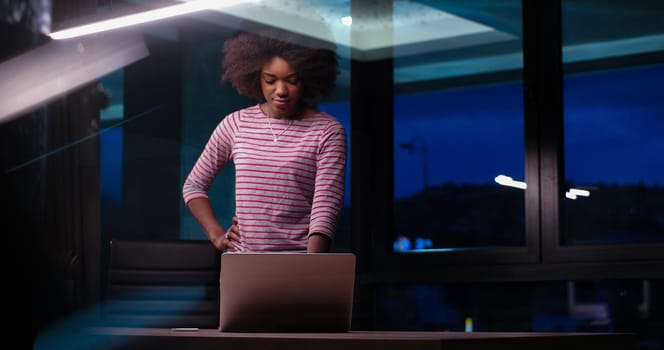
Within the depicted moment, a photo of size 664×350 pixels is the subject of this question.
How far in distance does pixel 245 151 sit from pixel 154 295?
0.57 m

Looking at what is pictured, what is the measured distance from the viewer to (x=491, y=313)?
4.45 m

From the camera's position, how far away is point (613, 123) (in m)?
4.22

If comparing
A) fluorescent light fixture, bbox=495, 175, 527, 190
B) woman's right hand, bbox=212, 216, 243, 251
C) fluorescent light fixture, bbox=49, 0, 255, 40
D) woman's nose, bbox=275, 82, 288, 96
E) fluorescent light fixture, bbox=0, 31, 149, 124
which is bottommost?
woman's right hand, bbox=212, 216, 243, 251

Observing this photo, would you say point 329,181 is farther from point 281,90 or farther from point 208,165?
point 208,165

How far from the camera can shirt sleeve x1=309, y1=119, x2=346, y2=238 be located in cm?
286

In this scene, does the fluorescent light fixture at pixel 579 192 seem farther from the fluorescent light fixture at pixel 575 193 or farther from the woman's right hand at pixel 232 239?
the woman's right hand at pixel 232 239

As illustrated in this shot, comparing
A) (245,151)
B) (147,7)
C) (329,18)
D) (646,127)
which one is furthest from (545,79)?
(147,7)

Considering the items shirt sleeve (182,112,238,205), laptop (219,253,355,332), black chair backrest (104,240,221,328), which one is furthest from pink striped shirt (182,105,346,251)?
laptop (219,253,355,332)

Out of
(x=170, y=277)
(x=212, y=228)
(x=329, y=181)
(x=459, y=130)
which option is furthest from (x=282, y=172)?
(x=459, y=130)

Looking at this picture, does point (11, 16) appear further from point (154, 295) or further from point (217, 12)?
point (154, 295)

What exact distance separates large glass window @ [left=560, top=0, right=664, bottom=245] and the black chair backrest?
5.64ft

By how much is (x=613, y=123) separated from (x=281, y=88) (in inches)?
71.4

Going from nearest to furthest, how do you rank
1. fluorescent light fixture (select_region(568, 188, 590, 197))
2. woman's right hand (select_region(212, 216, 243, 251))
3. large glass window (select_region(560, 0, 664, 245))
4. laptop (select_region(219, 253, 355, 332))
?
laptop (select_region(219, 253, 355, 332)), woman's right hand (select_region(212, 216, 243, 251)), large glass window (select_region(560, 0, 664, 245)), fluorescent light fixture (select_region(568, 188, 590, 197))

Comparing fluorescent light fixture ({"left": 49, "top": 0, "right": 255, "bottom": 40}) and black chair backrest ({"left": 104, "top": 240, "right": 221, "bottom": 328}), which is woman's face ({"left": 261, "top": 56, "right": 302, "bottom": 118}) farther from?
fluorescent light fixture ({"left": 49, "top": 0, "right": 255, "bottom": 40})
